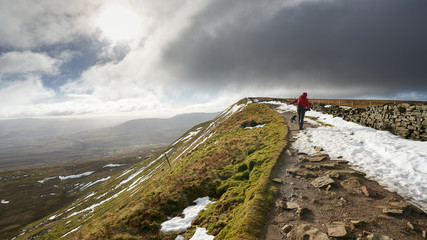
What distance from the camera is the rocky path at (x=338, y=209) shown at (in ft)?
20.0

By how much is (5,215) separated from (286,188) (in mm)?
155031

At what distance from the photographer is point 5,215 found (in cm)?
9238

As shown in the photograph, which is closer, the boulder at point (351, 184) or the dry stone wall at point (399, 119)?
the boulder at point (351, 184)

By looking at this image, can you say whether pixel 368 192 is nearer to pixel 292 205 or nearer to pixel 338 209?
pixel 338 209

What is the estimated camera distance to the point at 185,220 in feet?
34.0

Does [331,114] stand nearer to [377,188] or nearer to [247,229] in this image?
[377,188]

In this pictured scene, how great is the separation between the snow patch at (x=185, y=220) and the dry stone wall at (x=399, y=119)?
59.6 feet

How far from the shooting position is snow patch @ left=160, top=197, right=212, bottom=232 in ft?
32.2

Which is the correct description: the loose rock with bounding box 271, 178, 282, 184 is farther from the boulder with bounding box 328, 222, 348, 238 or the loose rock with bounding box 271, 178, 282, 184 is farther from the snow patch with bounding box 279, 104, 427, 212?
the snow patch with bounding box 279, 104, 427, 212

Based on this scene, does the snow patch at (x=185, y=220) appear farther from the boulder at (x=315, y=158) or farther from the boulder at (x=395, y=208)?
the boulder at (x=395, y=208)

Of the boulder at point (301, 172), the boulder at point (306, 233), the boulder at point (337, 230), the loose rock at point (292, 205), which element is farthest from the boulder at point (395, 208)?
the boulder at point (301, 172)

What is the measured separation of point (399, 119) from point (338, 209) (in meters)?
15.0

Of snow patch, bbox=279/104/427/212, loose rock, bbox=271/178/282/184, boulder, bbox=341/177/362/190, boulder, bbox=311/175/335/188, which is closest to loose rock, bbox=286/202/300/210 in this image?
loose rock, bbox=271/178/282/184

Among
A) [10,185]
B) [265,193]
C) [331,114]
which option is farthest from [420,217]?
[10,185]
